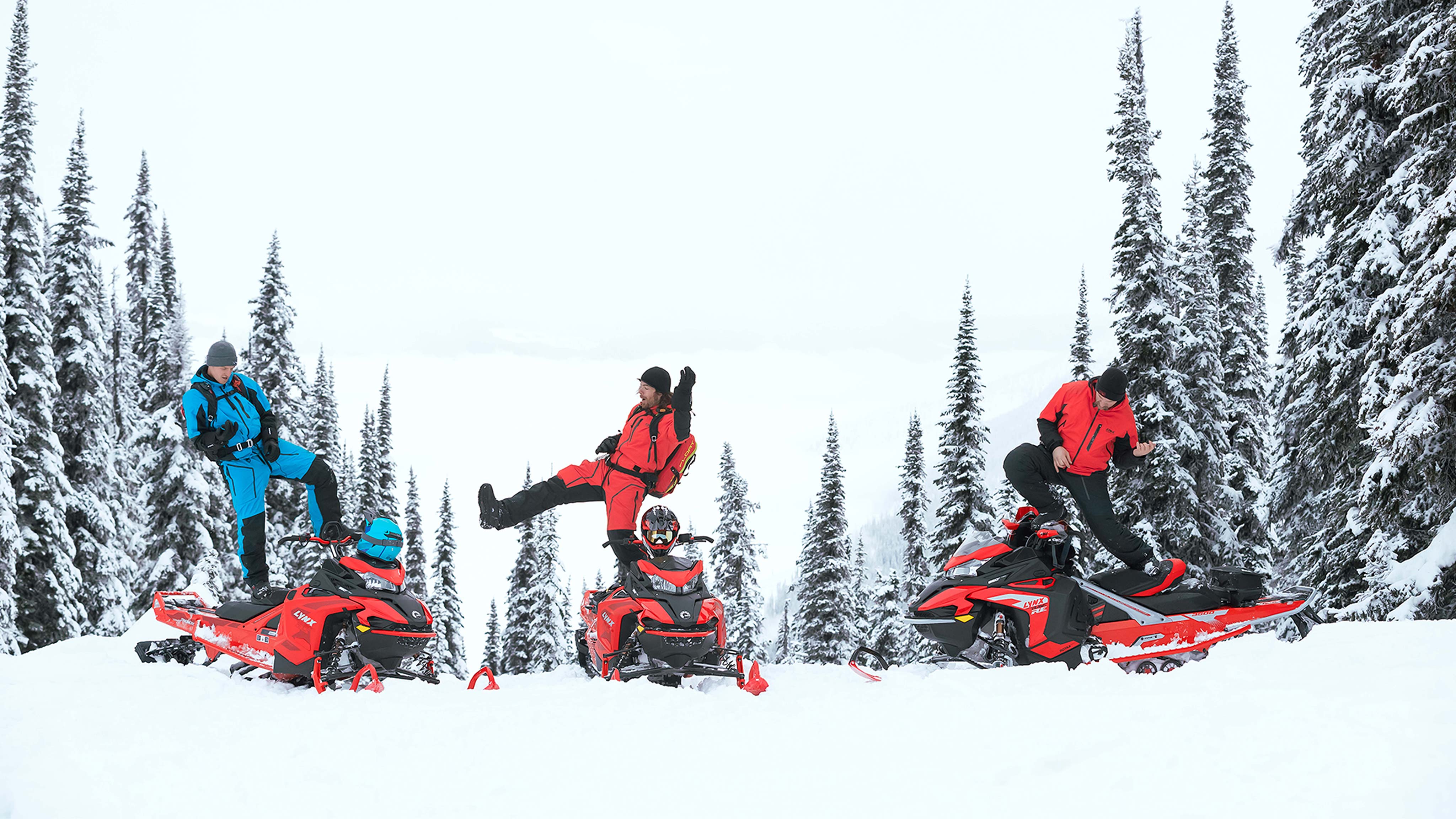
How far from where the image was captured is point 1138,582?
716cm

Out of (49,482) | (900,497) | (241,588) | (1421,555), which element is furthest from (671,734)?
(900,497)

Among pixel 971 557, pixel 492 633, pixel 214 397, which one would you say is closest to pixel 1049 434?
pixel 971 557

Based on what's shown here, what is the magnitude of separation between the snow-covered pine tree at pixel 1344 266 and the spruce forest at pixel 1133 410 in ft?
0.16

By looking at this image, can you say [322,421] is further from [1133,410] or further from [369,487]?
[1133,410]

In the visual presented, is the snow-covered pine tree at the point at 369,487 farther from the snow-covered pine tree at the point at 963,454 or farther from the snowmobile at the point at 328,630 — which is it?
the snowmobile at the point at 328,630

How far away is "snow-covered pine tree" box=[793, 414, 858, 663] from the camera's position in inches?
1205

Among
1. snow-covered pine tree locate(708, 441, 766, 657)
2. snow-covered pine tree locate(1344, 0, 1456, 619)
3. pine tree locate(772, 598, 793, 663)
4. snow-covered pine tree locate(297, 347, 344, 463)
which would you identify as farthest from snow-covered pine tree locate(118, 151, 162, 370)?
pine tree locate(772, 598, 793, 663)

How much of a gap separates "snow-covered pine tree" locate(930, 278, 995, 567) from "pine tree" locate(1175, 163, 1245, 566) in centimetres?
528

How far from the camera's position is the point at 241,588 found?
26312mm

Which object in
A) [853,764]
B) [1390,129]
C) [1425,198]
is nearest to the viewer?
[853,764]

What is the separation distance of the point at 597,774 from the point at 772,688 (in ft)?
8.51

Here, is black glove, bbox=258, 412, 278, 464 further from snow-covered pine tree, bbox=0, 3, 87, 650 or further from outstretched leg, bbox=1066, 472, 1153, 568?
snow-covered pine tree, bbox=0, 3, 87, 650

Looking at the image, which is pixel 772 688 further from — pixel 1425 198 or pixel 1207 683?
pixel 1425 198

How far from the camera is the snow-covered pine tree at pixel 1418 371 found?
10.1 m
